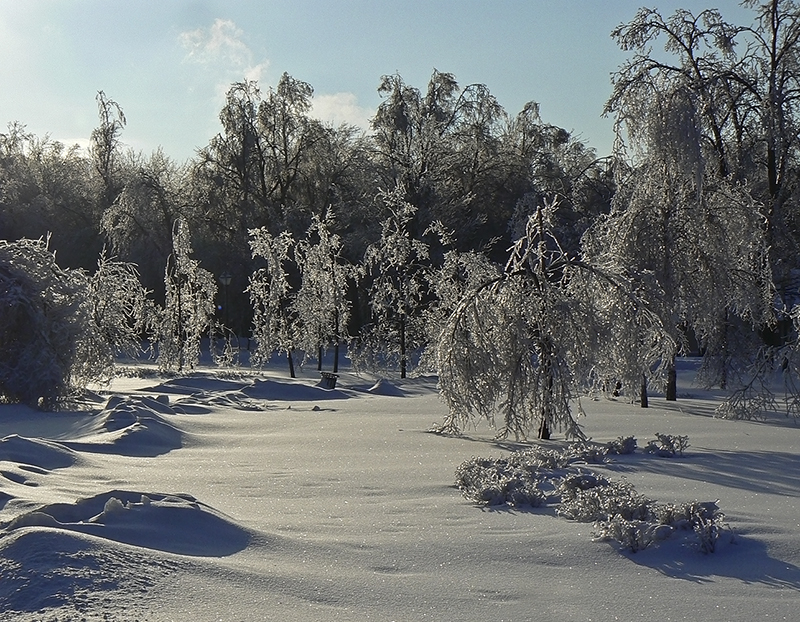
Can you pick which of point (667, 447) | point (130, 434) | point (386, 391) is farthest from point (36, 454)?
point (386, 391)

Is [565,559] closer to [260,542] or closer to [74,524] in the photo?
[260,542]

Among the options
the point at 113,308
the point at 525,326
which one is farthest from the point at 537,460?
the point at 113,308

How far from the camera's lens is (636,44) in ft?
54.9

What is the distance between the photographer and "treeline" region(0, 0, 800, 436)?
9.69 m

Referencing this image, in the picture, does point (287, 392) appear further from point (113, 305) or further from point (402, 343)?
point (402, 343)

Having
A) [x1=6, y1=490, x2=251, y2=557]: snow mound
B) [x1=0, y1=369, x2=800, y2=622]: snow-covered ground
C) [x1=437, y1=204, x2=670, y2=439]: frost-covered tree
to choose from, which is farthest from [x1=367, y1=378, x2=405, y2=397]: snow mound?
[x1=6, y1=490, x2=251, y2=557]: snow mound

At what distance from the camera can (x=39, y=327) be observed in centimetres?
1285

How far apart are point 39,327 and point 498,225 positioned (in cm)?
2545

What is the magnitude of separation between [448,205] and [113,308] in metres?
18.1

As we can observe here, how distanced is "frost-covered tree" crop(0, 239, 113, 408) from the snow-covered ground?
379 centimetres

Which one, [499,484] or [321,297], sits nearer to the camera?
[499,484]

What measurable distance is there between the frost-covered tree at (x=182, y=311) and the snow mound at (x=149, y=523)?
18.1 metres

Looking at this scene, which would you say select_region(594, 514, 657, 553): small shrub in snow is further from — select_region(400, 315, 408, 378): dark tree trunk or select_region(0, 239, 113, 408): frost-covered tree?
select_region(400, 315, 408, 378): dark tree trunk

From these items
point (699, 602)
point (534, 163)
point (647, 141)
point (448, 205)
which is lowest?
point (699, 602)
